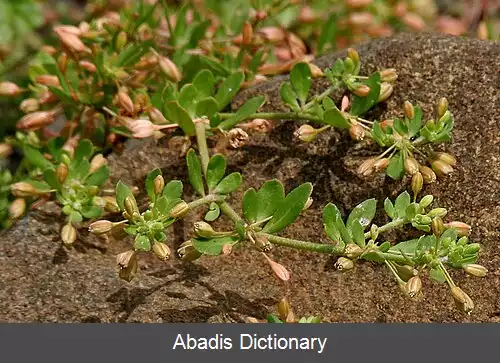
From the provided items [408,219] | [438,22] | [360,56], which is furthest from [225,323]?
[438,22]

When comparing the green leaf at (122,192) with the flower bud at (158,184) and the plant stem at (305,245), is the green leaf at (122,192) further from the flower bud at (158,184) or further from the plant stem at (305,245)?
the plant stem at (305,245)

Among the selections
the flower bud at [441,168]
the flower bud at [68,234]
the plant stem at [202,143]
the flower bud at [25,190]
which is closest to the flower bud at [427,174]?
the flower bud at [441,168]

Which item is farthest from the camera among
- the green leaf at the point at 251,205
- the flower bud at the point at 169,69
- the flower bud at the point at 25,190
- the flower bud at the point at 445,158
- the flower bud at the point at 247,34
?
the flower bud at the point at 247,34

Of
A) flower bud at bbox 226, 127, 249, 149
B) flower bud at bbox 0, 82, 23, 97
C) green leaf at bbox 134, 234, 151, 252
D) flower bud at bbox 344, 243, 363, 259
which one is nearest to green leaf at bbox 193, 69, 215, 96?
flower bud at bbox 226, 127, 249, 149

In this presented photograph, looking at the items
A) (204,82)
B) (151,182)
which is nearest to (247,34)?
(204,82)

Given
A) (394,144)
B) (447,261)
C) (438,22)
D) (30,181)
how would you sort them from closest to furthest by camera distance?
(447,261), (394,144), (30,181), (438,22)

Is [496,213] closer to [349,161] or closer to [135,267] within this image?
[349,161]

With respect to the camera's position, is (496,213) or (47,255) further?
(47,255)
